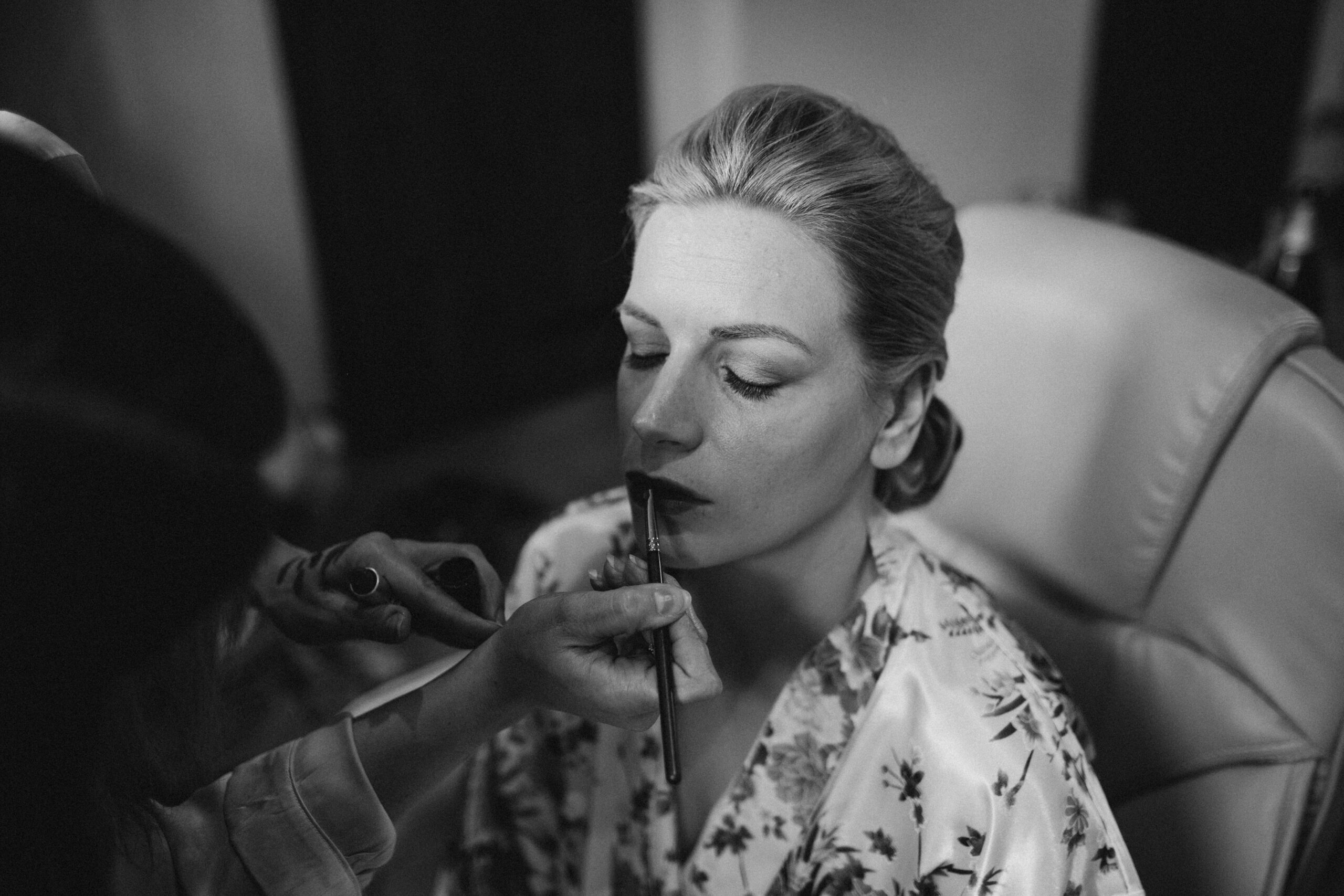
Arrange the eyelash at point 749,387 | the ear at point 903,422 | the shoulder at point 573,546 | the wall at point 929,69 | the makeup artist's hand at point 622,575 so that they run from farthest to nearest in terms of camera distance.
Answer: the wall at point 929,69
the shoulder at point 573,546
the ear at point 903,422
the eyelash at point 749,387
the makeup artist's hand at point 622,575

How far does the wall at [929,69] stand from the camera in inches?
129

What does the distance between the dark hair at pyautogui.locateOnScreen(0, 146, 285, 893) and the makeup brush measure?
27cm

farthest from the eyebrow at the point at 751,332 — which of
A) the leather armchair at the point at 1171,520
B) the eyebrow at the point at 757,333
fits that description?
the leather armchair at the point at 1171,520

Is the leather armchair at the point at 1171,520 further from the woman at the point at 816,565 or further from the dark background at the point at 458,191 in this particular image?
the dark background at the point at 458,191

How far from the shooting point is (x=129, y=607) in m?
0.53

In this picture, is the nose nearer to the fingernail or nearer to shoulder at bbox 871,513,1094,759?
the fingernail

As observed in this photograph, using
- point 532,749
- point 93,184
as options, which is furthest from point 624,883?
point 93,184

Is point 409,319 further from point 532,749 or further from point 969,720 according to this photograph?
point 969,720

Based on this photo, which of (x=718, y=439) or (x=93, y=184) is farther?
(x=718, y=439)

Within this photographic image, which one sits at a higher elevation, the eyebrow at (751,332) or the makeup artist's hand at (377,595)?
the eyebrow at (751,332)

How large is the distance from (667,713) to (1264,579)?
2.52 ft

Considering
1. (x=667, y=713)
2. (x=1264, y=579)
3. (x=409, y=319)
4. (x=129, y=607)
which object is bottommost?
(x=409, y=319)

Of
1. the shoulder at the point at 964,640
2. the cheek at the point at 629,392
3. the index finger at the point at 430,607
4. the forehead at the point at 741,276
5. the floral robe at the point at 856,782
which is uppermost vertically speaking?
the forehead at the point at 741,276

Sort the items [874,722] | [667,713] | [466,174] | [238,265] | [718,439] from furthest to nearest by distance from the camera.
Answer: [466,174], [238,265], [874,722], [718,439], [667,713]
